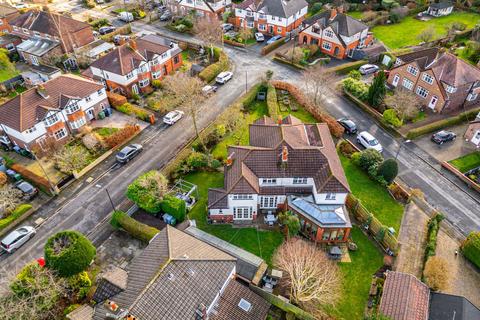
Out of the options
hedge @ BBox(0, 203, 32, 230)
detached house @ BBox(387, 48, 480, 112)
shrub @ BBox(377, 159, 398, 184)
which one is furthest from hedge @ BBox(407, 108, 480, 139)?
hedge @ BBox(0, 203, 32, 230)

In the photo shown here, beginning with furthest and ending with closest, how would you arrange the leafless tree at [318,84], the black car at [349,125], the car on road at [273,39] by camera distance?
the car on road at [273,39] < the leafless tree at [318,84] < the black car at [349,125]

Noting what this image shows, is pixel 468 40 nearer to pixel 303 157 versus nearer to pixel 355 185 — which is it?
pixel 355 185

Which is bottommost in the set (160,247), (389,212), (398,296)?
(389,212)

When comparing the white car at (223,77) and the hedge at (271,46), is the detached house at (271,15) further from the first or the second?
the white car at (223,77)

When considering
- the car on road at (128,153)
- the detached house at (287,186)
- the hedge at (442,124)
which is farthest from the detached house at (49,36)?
the hedge at (442,124)

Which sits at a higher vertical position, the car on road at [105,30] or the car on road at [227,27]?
the car on road at [227,27]

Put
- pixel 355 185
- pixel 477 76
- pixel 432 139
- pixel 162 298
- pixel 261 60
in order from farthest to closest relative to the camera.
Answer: pixel 261 60 < pixel 477 76 < pixel 432 139 < pixel 355 185 < pixel 162 298

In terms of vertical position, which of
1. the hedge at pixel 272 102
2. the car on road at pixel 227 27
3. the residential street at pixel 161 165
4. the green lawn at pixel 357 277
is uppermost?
the car on road at pixel 227 27

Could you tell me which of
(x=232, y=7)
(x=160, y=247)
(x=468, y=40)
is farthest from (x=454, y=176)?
(x=232, y=7)
